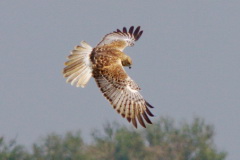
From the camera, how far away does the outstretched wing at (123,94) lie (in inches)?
635

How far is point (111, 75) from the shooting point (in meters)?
16.5

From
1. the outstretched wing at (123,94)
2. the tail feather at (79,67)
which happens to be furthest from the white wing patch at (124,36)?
the outstretched wing at (123,94)

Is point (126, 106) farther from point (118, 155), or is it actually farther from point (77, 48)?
point (118, 155)

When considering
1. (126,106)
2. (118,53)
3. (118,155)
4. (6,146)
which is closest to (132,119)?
(126,106)

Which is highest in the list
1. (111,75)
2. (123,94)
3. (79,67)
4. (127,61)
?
(79,67)

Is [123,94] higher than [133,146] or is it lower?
lower

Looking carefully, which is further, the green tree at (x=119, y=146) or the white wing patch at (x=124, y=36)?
the green tree at (x=119, y=146)

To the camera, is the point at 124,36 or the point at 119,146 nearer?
the point at 124,36

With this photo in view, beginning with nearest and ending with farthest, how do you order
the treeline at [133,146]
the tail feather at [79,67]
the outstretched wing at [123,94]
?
1. the outstretched wing at [123,94]
2. the tail feather at [79,67]
3. the treeline at [133,146]

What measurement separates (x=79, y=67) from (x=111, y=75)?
1.07 metres

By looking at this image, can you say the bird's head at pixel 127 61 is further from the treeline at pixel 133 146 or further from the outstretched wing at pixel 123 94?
the treeline at pixel 133 146

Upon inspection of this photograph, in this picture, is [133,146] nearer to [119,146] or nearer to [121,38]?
[119,146]

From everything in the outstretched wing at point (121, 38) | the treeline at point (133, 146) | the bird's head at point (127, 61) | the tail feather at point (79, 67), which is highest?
the treeline at point (133, 146)

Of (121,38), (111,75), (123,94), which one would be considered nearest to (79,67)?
(111,75)
